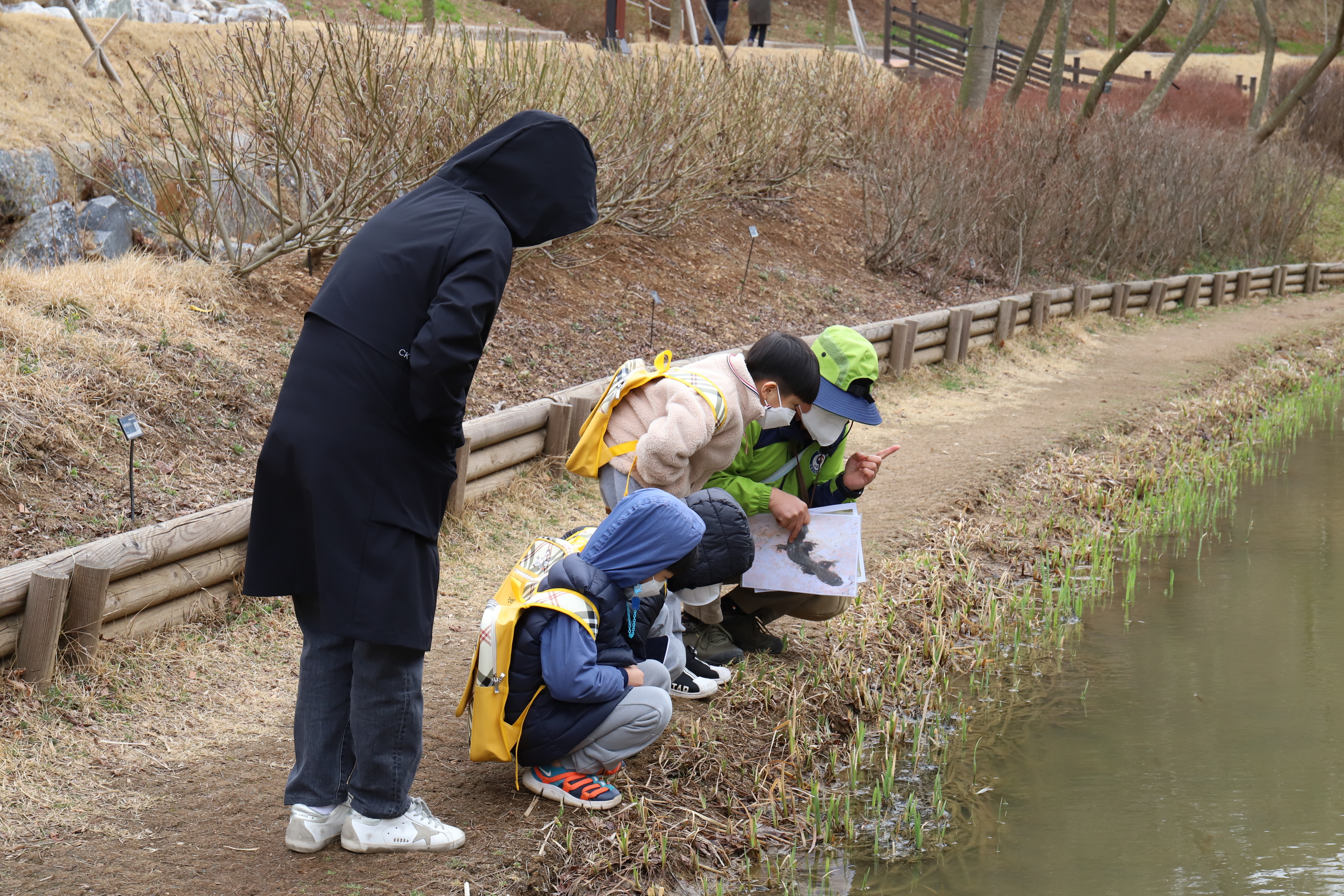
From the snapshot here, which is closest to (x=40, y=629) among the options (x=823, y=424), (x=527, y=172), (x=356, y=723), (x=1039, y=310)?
(x=356, y=723)

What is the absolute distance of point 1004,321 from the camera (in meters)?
12.0

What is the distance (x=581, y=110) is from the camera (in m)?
9.67

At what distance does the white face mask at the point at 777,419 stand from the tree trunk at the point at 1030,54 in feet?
A: 52.0

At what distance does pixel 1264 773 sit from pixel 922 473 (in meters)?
3.70

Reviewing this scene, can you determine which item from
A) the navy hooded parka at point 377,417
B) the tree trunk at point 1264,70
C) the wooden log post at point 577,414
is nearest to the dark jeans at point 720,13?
the tree trunk at point 1264,70

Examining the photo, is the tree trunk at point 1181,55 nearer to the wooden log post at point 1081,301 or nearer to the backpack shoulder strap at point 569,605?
the wooden log post at point 1081,301

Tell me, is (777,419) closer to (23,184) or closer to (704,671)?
(704,671)

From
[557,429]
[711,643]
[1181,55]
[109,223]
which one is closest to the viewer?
[711,643]

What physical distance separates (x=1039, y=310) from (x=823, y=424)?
929 centimetres

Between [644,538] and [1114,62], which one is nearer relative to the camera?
[644,538]

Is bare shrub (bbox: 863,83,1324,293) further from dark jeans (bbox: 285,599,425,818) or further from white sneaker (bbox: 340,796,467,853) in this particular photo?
dark jeans (bbox: 285,599,425,818)

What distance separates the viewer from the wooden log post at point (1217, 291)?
16.7m

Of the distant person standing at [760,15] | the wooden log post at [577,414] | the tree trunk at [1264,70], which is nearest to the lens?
the wooden log post at [577,414]

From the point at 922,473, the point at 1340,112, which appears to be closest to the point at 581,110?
the point at 922,473
